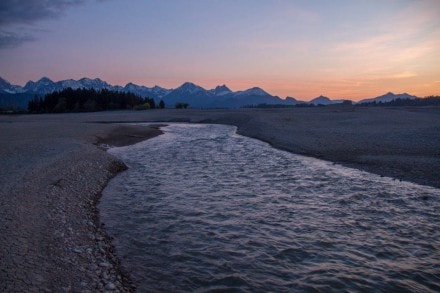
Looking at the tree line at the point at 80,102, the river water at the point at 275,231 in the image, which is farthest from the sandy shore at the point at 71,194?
the tree line at the point at 80,102

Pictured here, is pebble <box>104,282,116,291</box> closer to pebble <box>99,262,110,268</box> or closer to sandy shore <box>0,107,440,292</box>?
sandy shore <box>0,107,440,292</box>

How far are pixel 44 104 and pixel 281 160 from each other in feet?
435

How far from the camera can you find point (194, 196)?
15.6m

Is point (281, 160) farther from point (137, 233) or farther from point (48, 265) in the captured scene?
point (48, 265)

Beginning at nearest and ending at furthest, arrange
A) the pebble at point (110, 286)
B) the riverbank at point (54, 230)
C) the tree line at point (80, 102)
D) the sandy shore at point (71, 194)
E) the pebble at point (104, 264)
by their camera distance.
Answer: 1. the riverbank at point (54, 230)
2. the pebble at point (110, 286)
3. the sandy shore at point (71, 194)
4. the pebble at point (104, 264)
5. the tree line at point (80, 102)

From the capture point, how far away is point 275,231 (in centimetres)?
1126

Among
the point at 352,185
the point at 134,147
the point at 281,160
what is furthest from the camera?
the point at 134,147

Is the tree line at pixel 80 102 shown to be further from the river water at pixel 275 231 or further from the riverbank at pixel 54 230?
the river water at pixel 275 231

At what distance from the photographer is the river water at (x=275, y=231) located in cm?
837

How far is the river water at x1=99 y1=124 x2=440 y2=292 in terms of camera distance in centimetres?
837

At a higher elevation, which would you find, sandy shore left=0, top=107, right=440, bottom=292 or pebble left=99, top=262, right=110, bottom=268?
sandy shore left=0, top=107, right=440, bottom=292

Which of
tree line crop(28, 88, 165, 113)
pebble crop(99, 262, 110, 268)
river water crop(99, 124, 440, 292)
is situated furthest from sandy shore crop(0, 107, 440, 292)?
tree line crop(28, 88, 165, 113)

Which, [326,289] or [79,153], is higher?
[79,153]

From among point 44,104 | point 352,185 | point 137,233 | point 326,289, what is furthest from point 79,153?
point 44,104
